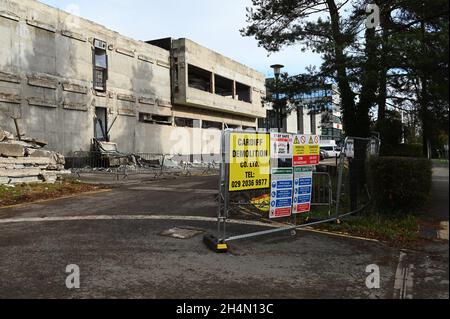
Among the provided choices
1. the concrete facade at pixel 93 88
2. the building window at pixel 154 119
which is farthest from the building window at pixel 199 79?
the building window at pixel 154 119

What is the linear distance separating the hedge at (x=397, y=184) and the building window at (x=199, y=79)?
97.6ft

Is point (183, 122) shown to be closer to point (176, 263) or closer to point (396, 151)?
point (396, 151)

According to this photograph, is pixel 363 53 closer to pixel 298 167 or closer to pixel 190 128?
pixel 298 167

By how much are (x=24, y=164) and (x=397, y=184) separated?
12925mm

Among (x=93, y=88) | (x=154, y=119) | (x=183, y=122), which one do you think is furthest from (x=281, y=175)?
(x=183, y=122)

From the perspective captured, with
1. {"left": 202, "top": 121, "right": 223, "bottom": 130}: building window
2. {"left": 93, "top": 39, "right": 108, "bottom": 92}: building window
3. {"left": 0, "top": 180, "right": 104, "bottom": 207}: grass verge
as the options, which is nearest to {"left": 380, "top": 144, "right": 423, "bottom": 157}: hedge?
{"left": 0, "top": 180, "right": 104, "bottom": 207}: grass verge

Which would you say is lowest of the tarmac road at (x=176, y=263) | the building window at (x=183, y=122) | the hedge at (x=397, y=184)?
the tarmac road at (x=176, y=263)

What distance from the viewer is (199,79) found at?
40.1 metres

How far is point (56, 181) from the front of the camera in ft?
53.4

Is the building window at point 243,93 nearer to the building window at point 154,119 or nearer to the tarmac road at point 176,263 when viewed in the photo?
the building window at point 154,119

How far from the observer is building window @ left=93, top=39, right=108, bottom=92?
26922mm

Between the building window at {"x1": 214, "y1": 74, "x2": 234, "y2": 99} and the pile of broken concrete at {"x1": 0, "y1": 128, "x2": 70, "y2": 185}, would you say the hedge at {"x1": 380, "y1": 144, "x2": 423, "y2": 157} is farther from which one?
the building window at {"x1": 214, "y1": 74, "x2": 234, "y2": 99}

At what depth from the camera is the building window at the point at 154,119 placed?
31616 mm
